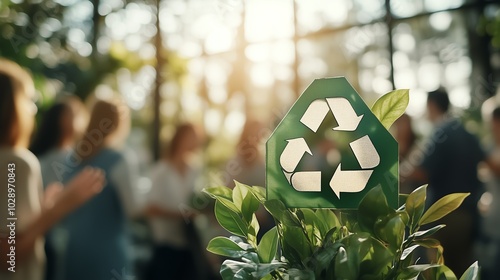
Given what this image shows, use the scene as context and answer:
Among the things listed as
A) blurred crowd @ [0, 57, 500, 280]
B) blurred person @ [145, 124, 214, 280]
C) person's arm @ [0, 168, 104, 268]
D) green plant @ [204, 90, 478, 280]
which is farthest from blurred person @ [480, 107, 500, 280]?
green plant @ [204, 90, 478, 280]

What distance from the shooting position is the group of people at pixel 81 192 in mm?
1621

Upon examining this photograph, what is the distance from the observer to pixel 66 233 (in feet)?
7.64

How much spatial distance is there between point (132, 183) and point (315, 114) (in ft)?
6.23

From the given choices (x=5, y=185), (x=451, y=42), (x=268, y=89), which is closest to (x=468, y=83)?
(x=451, y=42)

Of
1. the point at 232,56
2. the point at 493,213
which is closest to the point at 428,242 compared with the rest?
the point at 493,213

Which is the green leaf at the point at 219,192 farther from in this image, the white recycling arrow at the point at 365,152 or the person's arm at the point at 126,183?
the person's arm at the point at 126,183

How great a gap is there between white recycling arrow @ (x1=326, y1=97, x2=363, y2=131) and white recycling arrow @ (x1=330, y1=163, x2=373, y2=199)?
40mm

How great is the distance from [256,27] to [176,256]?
1.98 m

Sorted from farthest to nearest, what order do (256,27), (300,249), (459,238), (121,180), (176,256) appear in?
(256,27)
(176,256)
(459,238)
(121,180)
(300,249)

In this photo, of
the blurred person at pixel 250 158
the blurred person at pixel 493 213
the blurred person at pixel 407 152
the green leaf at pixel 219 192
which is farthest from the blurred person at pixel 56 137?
the green leaf at pixel 219 192

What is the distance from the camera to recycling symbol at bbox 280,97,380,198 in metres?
0.50

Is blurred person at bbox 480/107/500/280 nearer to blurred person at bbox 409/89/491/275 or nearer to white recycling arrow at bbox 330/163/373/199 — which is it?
blurred person at bbox 409/89/491/275

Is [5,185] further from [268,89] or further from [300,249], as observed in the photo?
[268,89]

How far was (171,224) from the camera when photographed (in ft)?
10.1
